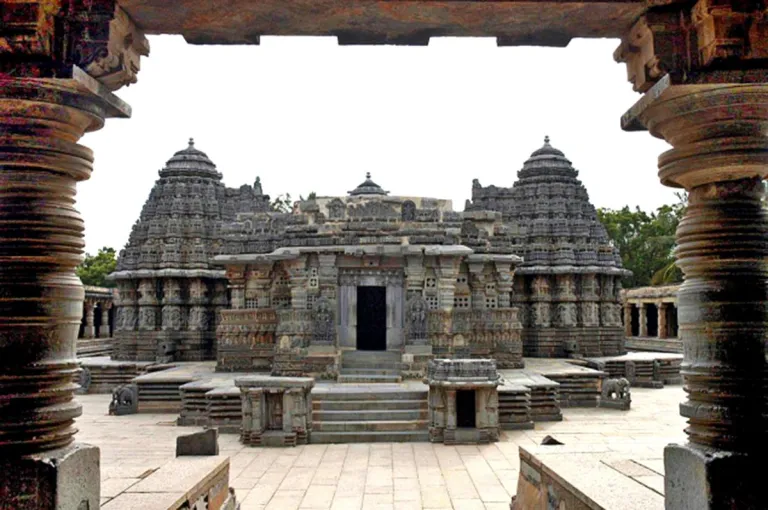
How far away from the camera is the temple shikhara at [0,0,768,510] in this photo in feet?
11.6

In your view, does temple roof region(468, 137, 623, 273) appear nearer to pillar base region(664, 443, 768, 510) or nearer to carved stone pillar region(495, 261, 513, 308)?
carved stone pillar region(495, 261, 513, 308)

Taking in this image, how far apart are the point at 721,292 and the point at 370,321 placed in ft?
50.2

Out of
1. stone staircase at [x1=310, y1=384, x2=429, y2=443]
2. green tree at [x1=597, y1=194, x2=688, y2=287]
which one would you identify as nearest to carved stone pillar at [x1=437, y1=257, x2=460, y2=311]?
stone staircase at [x1=310, y1=384, x2=429, y2=443]

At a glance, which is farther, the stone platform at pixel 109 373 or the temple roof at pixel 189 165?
the temple roof at pixel 189 165

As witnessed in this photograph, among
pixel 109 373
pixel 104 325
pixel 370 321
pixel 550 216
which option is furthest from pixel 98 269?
pixel 550 216

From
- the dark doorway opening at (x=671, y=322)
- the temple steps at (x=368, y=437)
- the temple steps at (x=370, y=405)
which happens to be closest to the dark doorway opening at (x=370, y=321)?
the temple steps at (x=370, y=405)

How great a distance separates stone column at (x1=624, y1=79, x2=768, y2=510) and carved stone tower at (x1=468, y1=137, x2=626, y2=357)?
748 inches

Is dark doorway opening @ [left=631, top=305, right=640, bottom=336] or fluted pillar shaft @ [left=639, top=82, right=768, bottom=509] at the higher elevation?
fluted pillar shaft @ [left=639, top=82, right=768, bottom=509]

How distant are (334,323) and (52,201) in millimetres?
12525

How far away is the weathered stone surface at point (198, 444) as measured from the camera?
5.99 metres

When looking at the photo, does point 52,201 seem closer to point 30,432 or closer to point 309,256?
point 30,432

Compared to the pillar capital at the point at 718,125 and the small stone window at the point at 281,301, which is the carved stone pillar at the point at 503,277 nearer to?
the small stone window at the point at 281,301

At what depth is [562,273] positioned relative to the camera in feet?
75.2

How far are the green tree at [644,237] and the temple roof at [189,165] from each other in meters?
24.2
